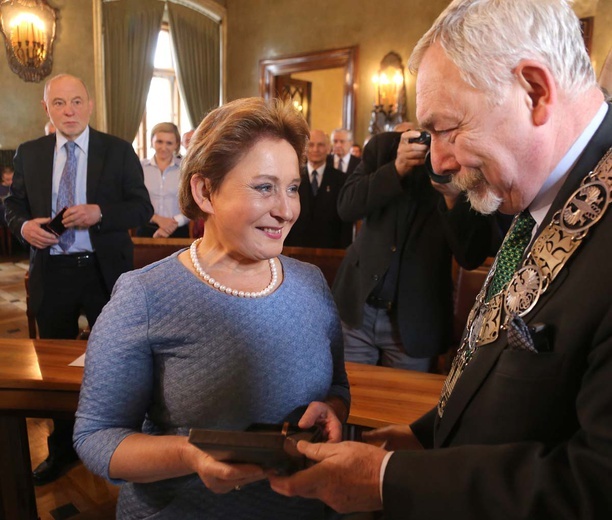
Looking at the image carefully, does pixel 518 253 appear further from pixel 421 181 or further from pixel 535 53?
pixel 421 181

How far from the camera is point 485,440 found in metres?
0.89

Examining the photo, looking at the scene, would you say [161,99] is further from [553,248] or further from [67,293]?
[553,248]

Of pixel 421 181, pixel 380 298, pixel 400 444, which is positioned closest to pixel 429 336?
pixel 380 298

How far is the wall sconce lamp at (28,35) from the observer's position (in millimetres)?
8094

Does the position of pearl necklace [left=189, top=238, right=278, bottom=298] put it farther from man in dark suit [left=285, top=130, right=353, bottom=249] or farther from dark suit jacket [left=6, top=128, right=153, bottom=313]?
man in dark suit [left=285, top=130, right=353, bottom=249]

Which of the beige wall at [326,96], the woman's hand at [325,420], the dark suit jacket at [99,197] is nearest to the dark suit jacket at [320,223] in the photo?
the dark suit jacket at [99,197]

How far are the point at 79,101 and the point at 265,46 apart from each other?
755 cm

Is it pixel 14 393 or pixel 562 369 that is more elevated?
pixel 562 369

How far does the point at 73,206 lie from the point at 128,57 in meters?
7.59

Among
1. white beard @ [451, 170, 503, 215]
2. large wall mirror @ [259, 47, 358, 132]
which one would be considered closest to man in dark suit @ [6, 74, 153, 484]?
white beard @ [451, 170, 503, 215]

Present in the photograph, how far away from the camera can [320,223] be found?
4543 mm

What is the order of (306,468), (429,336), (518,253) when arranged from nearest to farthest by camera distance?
1. (306,468)
2. (518,253)
3. (429,336)

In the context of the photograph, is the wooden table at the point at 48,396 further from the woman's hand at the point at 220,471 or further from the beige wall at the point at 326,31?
the beige wall at the point at 326,31

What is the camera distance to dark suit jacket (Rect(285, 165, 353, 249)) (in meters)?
4.53
